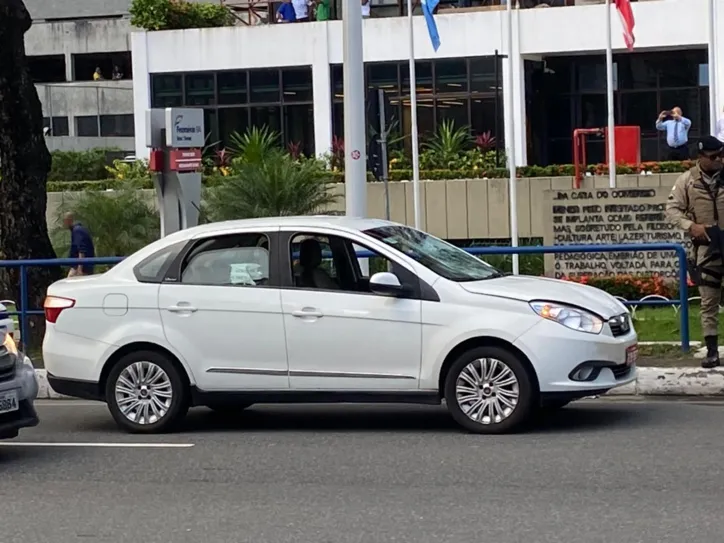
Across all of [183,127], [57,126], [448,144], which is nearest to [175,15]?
[448,144]

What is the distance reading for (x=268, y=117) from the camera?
34.4 meters

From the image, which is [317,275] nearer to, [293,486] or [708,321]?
[293,486]

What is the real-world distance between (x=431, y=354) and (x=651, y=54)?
23.8m

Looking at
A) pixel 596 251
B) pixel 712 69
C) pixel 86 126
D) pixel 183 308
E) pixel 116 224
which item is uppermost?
pixel 86 126

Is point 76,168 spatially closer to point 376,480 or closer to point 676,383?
point 676,383

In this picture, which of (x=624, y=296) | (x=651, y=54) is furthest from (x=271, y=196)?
(x=651, y=54)

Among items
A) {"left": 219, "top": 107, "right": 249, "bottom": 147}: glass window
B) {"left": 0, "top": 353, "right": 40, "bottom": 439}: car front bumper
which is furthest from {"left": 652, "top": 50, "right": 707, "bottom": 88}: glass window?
{"left": 0, "top": 353, "right": 40, "bottom": 439}: car front bumper

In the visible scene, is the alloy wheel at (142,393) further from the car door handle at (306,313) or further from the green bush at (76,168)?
the green bush at (76,168)

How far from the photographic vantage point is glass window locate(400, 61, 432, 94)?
32.6 m

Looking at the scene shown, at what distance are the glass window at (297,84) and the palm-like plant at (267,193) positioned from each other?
11.4 m

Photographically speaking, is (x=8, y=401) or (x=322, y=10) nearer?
(x=8, y=401)

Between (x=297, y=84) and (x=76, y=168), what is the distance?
21.0 feet

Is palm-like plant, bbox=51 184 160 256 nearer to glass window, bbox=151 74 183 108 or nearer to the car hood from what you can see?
glass window, bbox=151 74 183 108

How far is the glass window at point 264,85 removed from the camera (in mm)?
33812
